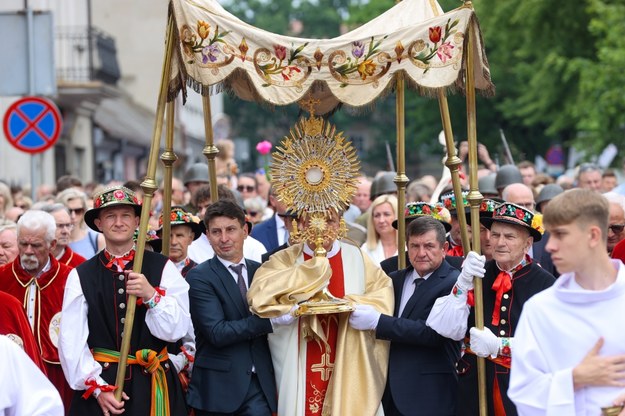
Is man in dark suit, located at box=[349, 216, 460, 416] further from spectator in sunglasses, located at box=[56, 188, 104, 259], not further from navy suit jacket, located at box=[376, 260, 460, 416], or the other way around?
spectator in sunglasses, located at box=[56, 188, 104, 259]

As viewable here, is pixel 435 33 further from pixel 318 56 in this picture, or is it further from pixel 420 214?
pixel 420 214

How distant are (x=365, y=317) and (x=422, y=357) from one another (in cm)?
46

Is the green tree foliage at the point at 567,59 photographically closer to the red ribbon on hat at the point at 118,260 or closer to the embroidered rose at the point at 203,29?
the embroidered rose at the point at 203,29

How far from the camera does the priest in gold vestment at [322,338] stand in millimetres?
7449

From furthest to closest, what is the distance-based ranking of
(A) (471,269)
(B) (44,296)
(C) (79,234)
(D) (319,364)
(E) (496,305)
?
(C) (79,234), (B) (44,296), (D) (319,364), (E) (496,305), (A) (471,269)

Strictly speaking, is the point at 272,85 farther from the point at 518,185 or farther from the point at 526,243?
the point at 518,185

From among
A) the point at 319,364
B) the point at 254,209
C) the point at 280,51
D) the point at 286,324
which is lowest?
the point at 319,364

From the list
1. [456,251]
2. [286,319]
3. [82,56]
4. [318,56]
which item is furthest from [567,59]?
[286,319]

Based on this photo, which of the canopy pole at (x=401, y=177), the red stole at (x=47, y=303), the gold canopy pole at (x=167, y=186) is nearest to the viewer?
the red stole at (x=47, y=303)

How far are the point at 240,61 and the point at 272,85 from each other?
0.77ft

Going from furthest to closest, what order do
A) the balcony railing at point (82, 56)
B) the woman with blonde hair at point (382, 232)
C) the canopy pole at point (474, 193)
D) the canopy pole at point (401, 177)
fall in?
the balcony railing at point (82, 56), the woman with blonde hair at point (382, 232), the canopy pole at point (401, 177), the canopy pole at point (474, 193)

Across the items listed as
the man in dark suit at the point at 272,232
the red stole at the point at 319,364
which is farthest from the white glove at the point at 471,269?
the man in dark suit at the point at 272,232

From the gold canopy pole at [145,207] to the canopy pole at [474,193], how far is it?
1.79 m

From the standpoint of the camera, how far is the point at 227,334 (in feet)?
24.4
